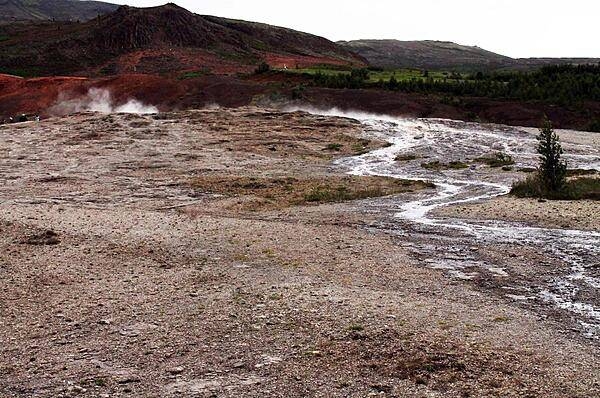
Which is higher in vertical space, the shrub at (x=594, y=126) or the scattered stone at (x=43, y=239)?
the shrub at (x=594, y=126)

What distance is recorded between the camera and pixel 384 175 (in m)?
37.0

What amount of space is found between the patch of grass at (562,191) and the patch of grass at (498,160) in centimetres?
891

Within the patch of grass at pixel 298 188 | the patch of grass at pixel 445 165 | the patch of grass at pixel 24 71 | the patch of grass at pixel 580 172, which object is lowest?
the patch of grass at pixel 298 188

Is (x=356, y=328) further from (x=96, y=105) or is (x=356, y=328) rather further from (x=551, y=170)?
(x=96, y=105)

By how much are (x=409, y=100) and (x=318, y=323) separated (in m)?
48.8

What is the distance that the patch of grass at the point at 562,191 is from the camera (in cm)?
2734

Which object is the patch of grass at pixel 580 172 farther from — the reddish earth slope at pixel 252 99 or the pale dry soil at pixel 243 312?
the reddish earth slope at pixel 252 99

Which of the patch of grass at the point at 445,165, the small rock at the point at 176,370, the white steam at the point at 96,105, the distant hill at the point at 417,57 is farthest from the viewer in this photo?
the distant hill at the point at 417,57

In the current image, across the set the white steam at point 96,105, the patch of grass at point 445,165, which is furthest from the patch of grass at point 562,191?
the white steam at point 96,105

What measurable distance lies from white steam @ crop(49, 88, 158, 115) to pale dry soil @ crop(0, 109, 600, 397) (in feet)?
95.5

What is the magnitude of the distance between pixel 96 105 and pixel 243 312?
49.4 meters

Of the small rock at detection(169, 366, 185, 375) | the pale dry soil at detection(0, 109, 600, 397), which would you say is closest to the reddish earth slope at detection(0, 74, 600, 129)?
the pale dry soil at detection(0, 109, 600, 397)

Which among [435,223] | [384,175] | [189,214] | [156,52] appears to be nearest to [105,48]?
[156,52]

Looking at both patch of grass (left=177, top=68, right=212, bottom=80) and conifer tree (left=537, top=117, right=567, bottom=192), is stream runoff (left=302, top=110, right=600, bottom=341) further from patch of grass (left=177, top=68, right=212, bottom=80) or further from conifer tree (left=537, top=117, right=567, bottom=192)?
patch of grass (left=177, top=68, right=212, bottom=80)
